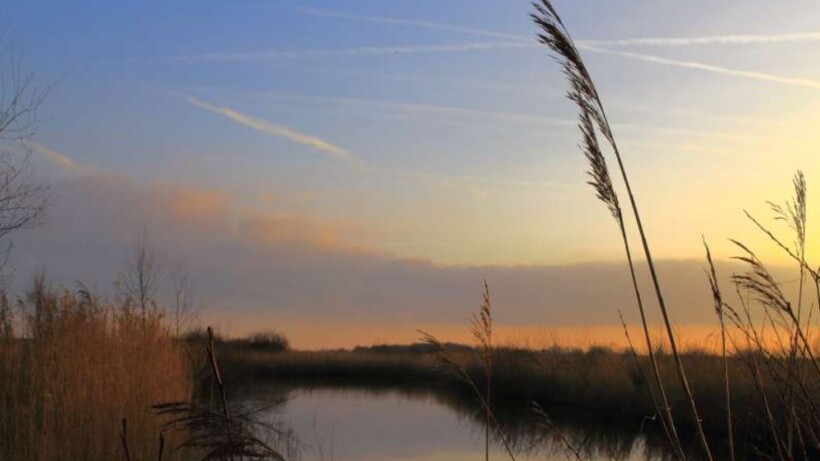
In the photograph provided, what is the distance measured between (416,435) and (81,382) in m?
6.44

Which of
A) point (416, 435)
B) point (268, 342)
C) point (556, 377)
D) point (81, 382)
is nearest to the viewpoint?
point (81, 382)

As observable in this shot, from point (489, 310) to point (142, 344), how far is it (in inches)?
301

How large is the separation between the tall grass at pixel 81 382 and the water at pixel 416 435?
142 centimetres

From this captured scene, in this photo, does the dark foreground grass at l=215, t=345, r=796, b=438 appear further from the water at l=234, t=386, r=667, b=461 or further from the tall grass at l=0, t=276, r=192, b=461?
the tall grass at l=0, t=276, r=192, b=461

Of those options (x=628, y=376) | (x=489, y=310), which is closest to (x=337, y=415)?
(x=628, y=376)

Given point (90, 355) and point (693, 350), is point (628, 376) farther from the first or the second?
point (90, 355)

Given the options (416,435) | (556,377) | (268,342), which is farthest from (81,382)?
(268,342)

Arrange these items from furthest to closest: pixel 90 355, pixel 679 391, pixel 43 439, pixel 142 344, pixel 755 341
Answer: pixel 679 391 → pixel 142 344 → pixel 90 355 → pixel 43 439 → pixel 755 341

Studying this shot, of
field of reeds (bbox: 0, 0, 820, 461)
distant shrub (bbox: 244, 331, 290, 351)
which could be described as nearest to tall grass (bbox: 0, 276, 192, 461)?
field of reeds (bbox: 0, 0, 820, 461)

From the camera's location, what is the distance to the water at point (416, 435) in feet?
34.9

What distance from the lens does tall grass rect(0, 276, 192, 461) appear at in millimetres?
7184

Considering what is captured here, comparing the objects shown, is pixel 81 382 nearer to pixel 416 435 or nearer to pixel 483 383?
pixel 416 435

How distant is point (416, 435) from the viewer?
522 inches

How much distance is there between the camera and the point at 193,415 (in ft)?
3.69
